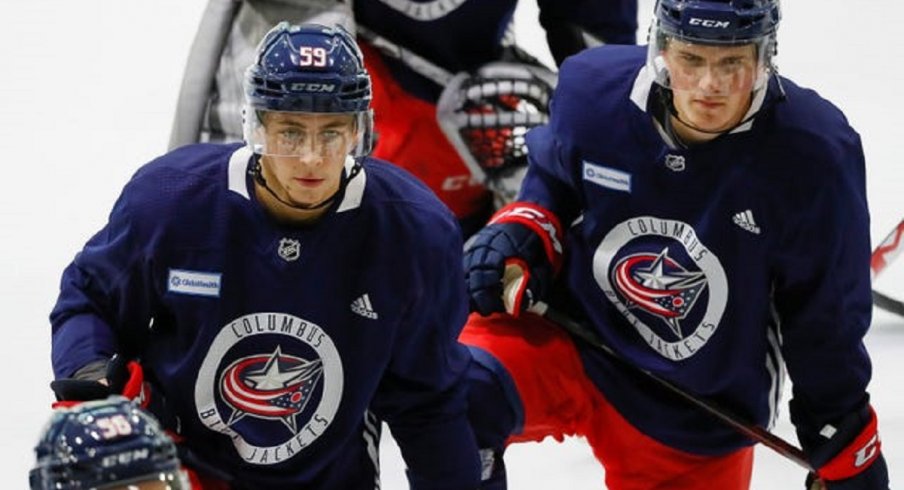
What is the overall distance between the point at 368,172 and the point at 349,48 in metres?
0.18

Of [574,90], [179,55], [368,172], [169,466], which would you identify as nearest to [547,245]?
[574,90]

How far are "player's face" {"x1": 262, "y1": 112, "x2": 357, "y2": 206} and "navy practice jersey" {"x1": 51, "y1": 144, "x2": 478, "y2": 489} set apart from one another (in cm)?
8

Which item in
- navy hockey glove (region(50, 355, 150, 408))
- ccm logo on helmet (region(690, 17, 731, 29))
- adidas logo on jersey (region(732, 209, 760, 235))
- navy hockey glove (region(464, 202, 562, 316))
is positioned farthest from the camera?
navy hockey glove (region(464, 202, 562, 316))

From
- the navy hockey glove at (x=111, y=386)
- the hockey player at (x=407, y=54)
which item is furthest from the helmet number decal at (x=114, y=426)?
the hockey player at (x=407, y=54)

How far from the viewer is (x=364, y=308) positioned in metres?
3.70

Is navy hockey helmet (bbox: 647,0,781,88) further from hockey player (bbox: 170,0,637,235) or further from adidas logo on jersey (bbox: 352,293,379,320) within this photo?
hockey player (bbox: 170,0,637,235)

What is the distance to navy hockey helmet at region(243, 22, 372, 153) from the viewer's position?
140 inches

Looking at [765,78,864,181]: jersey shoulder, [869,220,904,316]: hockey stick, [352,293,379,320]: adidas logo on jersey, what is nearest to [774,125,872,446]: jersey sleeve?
[765,78,864,181]: jersey shoulder

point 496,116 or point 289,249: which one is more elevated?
point 289,249

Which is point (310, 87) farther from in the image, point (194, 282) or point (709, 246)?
point (709, 246)

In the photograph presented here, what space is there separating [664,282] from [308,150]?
731 millimetres

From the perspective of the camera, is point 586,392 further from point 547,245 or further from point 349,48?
point 349,48

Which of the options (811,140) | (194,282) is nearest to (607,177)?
(811,140)

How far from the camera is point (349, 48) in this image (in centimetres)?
363
